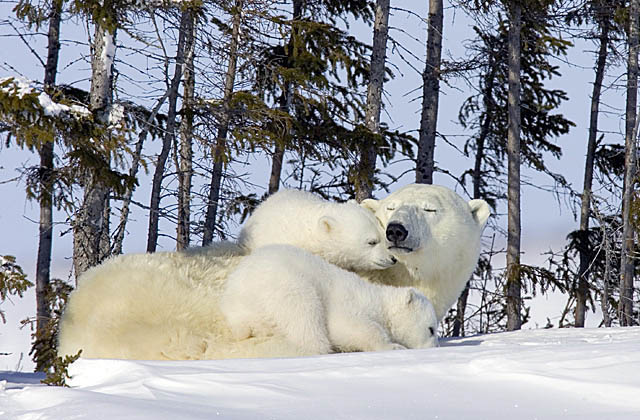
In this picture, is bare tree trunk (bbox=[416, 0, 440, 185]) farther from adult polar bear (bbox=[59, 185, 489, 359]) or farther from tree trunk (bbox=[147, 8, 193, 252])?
adult polar bear (bbox=[59, 185, 489, 359])

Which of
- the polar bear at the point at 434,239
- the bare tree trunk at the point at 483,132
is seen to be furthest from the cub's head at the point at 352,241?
the bare tree trunk at the point at 483,132

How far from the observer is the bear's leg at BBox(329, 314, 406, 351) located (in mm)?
4332

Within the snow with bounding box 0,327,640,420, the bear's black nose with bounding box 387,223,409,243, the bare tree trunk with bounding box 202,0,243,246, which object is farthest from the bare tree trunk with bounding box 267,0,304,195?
the snow with bounding box 0,327,640,420

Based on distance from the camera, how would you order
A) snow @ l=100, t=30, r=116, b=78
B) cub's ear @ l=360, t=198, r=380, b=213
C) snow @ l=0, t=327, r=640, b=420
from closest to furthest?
1. snow @ l=0, t=327, r=640, b=420
2. cub's ear @ l=360, t=198, r=380, b=213
3. snow @ l=100, t=30, r=116, b=78

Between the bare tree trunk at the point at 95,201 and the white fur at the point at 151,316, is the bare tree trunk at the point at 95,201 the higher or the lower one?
the higher one

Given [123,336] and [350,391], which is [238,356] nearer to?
[123,336]

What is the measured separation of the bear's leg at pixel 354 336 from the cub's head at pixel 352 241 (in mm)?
894

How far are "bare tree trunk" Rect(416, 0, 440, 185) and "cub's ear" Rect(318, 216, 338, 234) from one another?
7839 mm

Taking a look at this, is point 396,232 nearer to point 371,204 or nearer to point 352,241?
point 352,241

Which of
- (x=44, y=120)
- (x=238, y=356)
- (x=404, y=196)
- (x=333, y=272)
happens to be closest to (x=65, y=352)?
(x=238, y=356)

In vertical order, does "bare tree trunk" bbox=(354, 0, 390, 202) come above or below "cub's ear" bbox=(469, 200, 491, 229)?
above

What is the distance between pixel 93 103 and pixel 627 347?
20.1 feet

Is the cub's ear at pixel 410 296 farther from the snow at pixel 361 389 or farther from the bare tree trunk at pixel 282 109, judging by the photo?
the bare tree trunk at pixel 282 109

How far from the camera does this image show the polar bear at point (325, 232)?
205 inches
